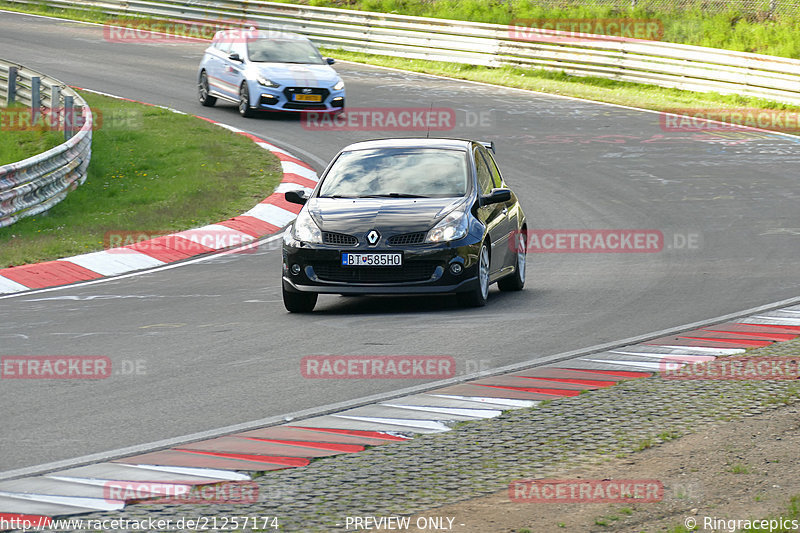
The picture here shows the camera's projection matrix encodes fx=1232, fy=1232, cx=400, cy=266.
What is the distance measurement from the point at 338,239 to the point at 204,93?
16.5 m

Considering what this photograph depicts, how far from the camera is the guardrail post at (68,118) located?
19.7 meters

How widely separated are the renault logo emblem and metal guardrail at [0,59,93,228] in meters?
6.99

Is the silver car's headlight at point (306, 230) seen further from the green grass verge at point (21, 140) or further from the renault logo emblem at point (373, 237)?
the green grass verge at point (21, 140)

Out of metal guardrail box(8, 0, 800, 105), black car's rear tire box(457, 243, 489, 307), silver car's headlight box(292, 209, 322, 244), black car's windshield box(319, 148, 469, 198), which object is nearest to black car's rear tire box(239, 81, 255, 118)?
metal guardrail box(8, 0, 800, 105)

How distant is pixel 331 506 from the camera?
5836mm

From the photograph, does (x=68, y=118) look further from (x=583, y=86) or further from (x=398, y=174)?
(x=583, y=86)

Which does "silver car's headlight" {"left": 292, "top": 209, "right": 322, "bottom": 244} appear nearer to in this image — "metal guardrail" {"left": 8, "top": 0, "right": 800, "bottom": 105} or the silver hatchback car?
the silver hatchback car

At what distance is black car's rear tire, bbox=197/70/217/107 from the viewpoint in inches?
1059

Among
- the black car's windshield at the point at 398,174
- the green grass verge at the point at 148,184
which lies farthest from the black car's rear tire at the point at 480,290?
the green grass verge at the point at 148,184

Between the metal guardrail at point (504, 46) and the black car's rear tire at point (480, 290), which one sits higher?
the metal guardrail at point (504, 46)

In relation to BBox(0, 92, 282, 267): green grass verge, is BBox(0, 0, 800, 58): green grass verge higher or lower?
higher

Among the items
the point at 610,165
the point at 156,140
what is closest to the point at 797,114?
the point at 610,165

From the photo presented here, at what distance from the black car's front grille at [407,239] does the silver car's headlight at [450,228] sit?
0.06 m

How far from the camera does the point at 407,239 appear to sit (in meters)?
11.2
